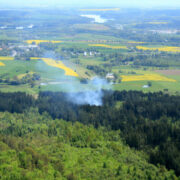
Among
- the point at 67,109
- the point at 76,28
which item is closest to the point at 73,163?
the point at 67,109

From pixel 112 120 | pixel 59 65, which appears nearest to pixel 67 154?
pixel 112 120

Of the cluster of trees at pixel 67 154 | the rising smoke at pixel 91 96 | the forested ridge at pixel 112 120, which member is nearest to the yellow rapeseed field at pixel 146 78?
the rising smoke at pixel 91 96

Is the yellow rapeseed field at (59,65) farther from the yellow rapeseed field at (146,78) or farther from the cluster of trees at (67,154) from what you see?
the cluster of trees at (67,154)

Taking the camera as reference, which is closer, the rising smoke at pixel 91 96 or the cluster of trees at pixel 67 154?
the cluster of trees at pixel 67 154

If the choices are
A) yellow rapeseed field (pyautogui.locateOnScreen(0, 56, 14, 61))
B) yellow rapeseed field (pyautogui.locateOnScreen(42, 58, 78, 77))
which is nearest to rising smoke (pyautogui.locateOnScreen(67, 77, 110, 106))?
yellow rapeseed field (pyautogui.locateOnScreen(42, 58, 78, 77))

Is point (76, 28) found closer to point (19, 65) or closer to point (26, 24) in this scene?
point (26, 24)

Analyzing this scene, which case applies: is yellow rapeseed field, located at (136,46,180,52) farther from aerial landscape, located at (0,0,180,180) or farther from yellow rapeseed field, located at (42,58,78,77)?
yellow rapeseed field, located at (42,58,78,77)

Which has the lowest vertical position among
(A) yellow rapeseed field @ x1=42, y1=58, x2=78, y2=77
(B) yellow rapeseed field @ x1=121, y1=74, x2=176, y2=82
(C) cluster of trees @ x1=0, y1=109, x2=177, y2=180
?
(C) cluster of trees @ x1=0, y1=109, x2=177, y2=180
